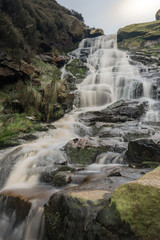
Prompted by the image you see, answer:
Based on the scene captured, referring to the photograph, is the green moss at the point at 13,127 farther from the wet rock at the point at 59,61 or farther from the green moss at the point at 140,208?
the wet rock at the point at 59,61

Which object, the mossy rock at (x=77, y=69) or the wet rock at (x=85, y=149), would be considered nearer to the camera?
the wet rock at (x=85, y=149)

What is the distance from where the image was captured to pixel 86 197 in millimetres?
2033

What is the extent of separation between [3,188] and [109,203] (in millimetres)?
3002

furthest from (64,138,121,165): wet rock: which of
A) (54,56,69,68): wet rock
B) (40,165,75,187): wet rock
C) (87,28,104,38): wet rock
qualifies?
(87,28,104,38): wet rock

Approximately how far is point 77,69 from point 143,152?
14.8m

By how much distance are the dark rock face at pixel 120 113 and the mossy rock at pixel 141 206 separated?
284 inches

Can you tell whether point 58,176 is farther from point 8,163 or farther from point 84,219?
point 84,219

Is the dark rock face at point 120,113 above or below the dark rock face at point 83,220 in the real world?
above

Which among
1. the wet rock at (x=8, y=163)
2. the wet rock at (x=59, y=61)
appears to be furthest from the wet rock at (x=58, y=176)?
the wet rock at (x=59, y=61)

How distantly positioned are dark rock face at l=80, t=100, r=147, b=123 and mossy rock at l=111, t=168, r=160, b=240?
23.7 feet

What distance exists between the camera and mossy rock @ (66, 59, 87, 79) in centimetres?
1665

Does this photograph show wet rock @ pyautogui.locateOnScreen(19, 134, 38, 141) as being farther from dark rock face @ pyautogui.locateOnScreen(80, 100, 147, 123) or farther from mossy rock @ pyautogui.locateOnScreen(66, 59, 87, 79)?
mossy rock @ pyautogui.locateOnScreen(66, 59, 87, 79)

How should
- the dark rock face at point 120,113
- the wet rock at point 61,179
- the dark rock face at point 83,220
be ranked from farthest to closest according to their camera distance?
1. the dark rock face at point 120,113
2. the wet rock at point 61,179
3. the dark rock face at point 83,220

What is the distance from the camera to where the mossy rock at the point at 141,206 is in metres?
1.43
